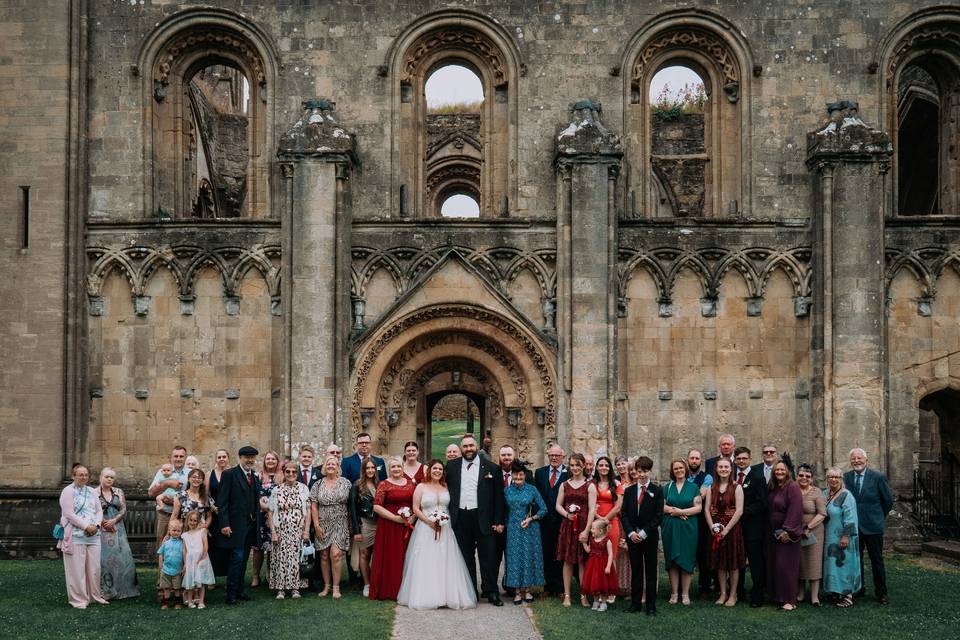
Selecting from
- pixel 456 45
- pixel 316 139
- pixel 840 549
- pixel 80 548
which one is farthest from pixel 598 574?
pixel 456 45

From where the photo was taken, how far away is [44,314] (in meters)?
18.5

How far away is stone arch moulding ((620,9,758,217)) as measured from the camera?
19.2 meters

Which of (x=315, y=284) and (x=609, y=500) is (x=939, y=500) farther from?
(x=315, y=284)

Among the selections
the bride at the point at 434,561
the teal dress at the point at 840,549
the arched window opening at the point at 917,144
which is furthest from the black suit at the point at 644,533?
the arched window opening at the point at 917,144

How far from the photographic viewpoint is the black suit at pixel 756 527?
1247 centimetres

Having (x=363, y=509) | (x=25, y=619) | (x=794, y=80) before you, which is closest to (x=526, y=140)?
(x=794, y=80)

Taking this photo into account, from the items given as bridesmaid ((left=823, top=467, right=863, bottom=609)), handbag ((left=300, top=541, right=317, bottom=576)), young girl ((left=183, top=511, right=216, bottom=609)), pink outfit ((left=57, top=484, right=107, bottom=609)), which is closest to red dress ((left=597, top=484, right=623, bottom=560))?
bridesmaid ((left=823, top=467, right=863, bottom=609))

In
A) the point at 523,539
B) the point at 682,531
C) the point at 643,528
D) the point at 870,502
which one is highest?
the point at 870,502

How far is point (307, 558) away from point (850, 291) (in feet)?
34.0

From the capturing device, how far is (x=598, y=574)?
482 inches

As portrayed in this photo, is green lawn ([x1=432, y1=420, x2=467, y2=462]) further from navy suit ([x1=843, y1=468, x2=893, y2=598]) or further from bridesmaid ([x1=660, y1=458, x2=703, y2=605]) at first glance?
bridesmaid ([x1=660, y1=458, x2=703, y2=605])

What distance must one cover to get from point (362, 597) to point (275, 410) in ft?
21.0

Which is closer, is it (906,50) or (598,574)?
(598,574)

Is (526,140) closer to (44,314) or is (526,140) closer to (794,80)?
(794,80)
